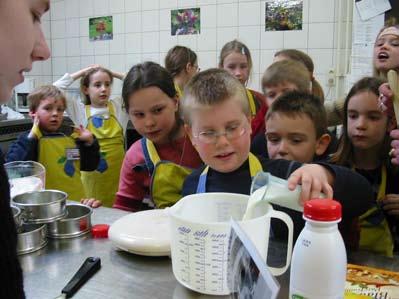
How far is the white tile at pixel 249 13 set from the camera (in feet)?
9.74

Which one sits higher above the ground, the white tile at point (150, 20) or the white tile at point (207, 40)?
the white tile at point (150, 20)

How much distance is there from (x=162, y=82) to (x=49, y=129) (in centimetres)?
99

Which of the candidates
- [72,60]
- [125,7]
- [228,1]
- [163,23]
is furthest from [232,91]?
[72,60]

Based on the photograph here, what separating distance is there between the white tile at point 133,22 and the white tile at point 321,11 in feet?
Answer: 4.75

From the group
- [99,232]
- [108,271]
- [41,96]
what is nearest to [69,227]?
[99,232]

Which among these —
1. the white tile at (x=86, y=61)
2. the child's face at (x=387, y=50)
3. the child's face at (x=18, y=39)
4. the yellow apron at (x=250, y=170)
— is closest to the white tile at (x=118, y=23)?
the white tile at (x=86, y=61)

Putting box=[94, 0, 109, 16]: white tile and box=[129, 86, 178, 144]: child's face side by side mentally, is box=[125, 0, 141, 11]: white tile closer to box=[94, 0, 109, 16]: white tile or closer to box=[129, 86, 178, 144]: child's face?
box=[94, 0, 109, 16]: white tile

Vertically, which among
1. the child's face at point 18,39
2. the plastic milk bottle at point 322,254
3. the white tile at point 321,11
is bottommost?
the plastic milk bottle at point 322,254

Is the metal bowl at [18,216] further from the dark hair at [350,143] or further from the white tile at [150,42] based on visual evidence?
the white tile at [150,42]

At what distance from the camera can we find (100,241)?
0.89 m

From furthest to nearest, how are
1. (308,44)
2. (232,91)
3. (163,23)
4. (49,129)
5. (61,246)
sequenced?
(163,23)
(308,44)
(49,129)
(232,91)
(61,246)

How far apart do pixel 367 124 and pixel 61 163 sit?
1.47 meters

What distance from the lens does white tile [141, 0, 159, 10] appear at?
3.36 m

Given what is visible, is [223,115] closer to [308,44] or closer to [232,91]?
[232,91]
